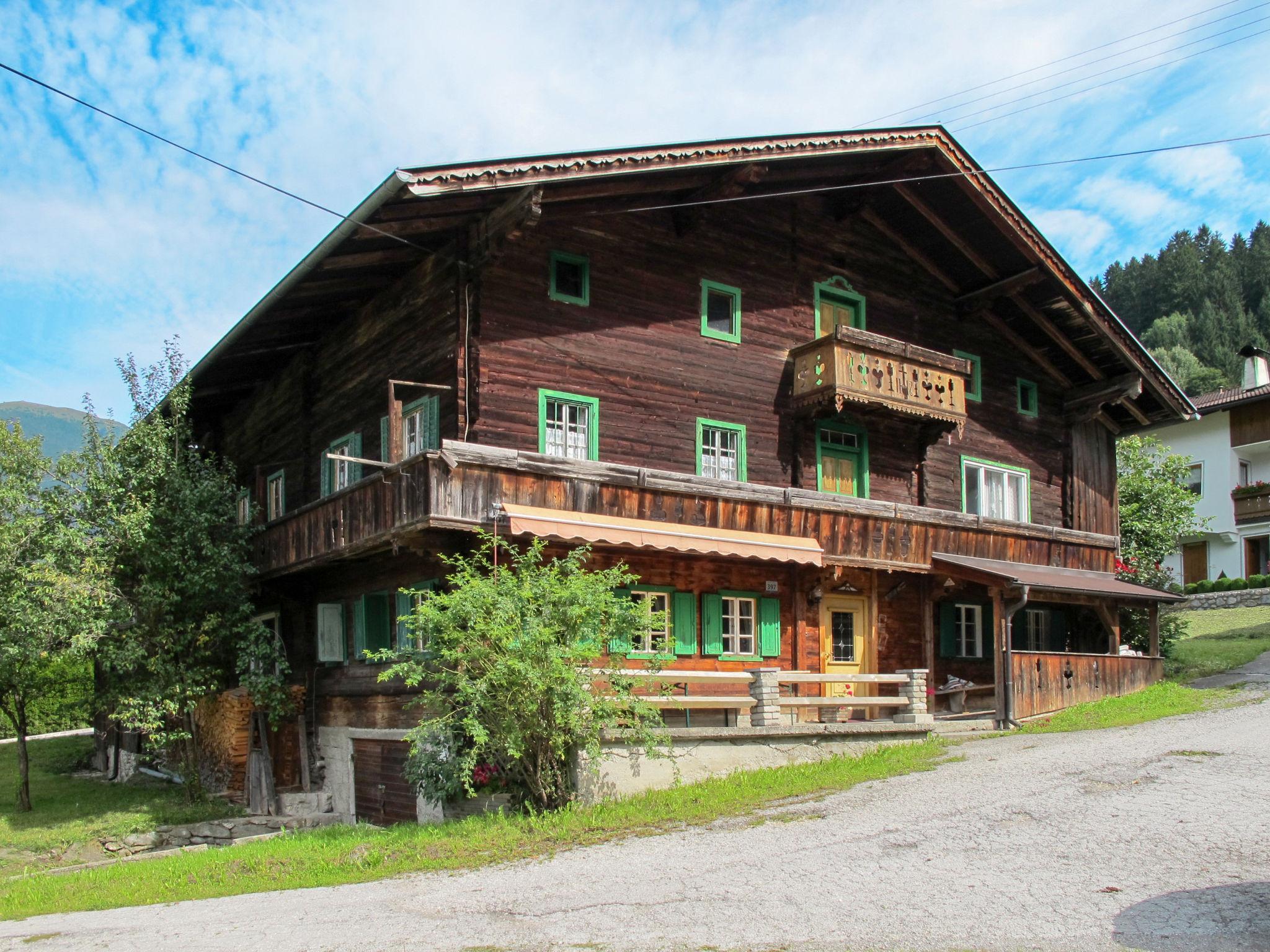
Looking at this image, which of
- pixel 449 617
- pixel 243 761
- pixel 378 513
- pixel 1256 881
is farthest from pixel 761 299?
pixel 1256 881

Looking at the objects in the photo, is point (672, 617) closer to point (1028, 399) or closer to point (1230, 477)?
point (1028, 399)

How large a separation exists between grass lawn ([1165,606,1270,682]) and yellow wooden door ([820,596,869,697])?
29.8 ft

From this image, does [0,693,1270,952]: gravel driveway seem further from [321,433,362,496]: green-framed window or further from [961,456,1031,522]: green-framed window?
[961,456,1031,522]: green-framed window

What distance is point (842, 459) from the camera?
2297cm

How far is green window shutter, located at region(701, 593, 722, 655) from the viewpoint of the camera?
776 inches

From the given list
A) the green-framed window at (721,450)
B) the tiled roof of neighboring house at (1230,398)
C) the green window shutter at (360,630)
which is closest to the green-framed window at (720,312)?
the green-framed window at (721,450)

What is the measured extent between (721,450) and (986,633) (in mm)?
8264

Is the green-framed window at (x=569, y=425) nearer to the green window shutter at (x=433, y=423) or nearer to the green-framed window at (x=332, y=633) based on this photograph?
the green window shutter at (x=433, y=423)

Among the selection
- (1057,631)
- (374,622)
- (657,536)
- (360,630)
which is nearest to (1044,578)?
(1057,631)

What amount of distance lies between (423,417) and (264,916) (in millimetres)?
9565

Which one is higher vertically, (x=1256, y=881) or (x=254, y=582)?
(x=254, y=582)

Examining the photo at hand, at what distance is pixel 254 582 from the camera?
74.1 ft

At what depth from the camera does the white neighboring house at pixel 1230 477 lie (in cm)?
4647

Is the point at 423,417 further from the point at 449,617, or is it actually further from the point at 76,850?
the point at 76,850
